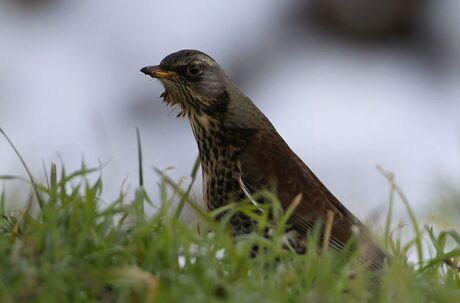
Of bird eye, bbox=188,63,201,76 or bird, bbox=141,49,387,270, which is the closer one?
bird, bbox=141,49,387,270

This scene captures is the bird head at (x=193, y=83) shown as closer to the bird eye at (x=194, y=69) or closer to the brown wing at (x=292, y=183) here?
the bird eye at (x=194, y=69)

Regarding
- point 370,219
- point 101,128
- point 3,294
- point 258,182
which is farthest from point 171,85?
point 3,294

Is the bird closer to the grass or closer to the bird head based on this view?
the bird head

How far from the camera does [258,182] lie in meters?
5.91

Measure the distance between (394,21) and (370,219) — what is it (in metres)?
7.84

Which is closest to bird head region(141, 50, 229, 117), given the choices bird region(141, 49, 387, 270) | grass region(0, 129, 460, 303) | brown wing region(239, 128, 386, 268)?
bird region(141, 49, 387, 270)

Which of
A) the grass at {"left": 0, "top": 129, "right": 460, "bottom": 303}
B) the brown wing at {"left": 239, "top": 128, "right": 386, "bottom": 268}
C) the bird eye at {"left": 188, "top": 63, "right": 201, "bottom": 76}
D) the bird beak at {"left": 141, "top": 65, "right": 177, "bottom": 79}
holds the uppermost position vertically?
the bird eye at {"left": 188, "top": 63, "right": 201, "bottom": 76}

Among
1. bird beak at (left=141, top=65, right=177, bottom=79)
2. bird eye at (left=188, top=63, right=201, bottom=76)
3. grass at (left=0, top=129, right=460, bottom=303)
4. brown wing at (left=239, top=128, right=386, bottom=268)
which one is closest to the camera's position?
grass at (left=0, top=129, right=460, bottom=303)

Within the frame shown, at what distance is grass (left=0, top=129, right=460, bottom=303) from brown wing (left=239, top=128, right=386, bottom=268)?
1027 millimetres

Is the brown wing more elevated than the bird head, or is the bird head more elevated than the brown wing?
the bird head

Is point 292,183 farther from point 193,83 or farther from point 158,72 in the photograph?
point 158,72

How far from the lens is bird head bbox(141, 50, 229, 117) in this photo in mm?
6418

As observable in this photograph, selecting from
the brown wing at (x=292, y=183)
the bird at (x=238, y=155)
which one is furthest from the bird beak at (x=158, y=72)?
the brown wing at (x=292, y=183)

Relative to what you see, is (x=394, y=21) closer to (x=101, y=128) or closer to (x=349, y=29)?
(x=349, y=29)
